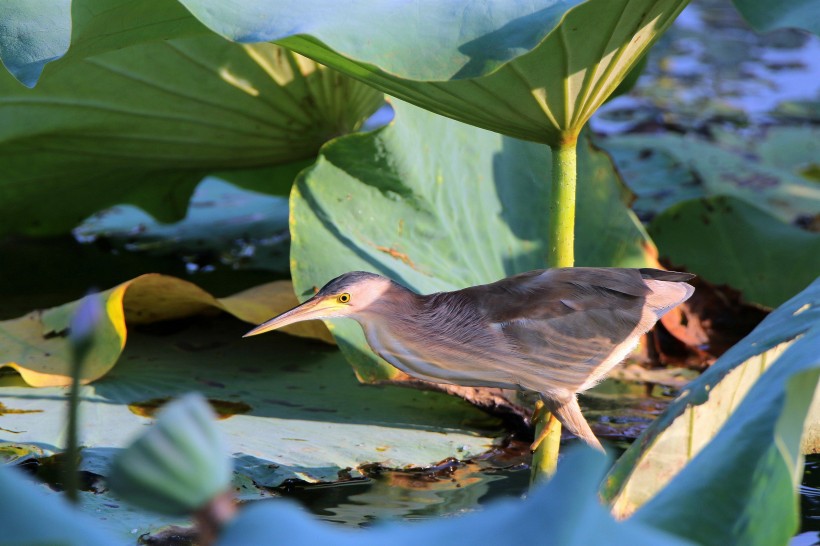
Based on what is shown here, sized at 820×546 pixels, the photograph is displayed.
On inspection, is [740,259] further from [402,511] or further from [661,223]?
[402,511]

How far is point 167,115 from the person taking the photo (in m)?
2.90

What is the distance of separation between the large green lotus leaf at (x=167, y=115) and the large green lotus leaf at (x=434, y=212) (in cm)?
33

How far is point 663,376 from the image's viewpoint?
279 cm

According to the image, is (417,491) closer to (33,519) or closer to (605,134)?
(33,519)

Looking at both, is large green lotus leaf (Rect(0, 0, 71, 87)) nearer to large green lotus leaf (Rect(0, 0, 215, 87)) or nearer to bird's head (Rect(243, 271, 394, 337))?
large green lotus leaf (Rect(0, 0, 215, 87))

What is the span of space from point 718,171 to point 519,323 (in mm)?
2362

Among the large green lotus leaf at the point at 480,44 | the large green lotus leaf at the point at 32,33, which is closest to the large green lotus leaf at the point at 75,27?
the large green lotus leaf at the point at 32,33

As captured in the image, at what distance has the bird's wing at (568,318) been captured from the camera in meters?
2.14

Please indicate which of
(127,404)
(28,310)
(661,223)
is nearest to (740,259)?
(661,223)

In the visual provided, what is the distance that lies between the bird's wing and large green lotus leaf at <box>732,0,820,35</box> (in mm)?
548

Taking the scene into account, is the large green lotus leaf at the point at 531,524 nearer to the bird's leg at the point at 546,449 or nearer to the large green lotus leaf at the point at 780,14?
the bird's leg at the point at 546,449

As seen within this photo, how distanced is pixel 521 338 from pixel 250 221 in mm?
1881

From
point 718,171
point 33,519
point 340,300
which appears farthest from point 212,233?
point 33,519

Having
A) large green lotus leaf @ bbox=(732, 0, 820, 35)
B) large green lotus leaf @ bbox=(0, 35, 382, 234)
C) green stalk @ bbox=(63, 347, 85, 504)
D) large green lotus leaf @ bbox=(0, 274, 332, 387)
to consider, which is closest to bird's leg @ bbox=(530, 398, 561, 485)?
large green lotus leaf @ bbox=(0, 274, 332, 387)
